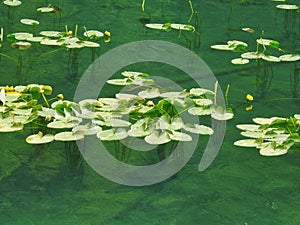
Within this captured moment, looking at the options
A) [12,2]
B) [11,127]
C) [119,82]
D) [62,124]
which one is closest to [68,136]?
[62,124]

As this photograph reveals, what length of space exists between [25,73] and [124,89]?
17.2 inches

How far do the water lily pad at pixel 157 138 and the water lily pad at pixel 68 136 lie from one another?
0.22 meters

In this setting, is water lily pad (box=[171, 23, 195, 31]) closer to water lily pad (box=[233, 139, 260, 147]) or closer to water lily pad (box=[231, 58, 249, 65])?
water lily pad (box=[231, 58, 249, 65])

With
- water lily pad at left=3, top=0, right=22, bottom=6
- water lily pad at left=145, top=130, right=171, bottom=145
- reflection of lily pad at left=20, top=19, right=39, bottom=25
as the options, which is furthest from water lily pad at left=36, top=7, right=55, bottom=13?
water lily pad at left=145, top=130, right=171, bottom=145

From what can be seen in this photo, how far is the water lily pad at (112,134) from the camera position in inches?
86.3

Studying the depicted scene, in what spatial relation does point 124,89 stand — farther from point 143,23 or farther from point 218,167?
point 143,23

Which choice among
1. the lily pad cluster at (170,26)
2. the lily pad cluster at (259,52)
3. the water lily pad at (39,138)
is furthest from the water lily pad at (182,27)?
the water lily pad at (39,138)

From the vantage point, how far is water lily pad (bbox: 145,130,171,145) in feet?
7.09

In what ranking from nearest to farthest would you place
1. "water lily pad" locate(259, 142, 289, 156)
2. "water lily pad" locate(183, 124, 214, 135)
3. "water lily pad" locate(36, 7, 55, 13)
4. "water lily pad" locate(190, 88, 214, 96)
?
"water lily pad" locate(259, 142, 289, 156) → "water lily pad" locate(183, 124, 214, 135) → "water lily pad" locate(190, 88, 214, 96) → "water lily pad" locate(36, 7, 55, 13)

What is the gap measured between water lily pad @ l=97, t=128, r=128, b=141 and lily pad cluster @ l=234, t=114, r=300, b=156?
375mm

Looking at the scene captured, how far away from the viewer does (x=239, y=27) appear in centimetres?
336

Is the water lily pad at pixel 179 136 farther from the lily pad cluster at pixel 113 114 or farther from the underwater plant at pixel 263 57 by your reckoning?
the underwater plant at pixel 263 57

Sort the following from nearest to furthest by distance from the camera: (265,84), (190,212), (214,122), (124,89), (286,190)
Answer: (190,212) → (286,190) → (214,122) → (124,89) → (265,84)

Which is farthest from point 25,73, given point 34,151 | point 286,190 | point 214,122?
point 286,190
